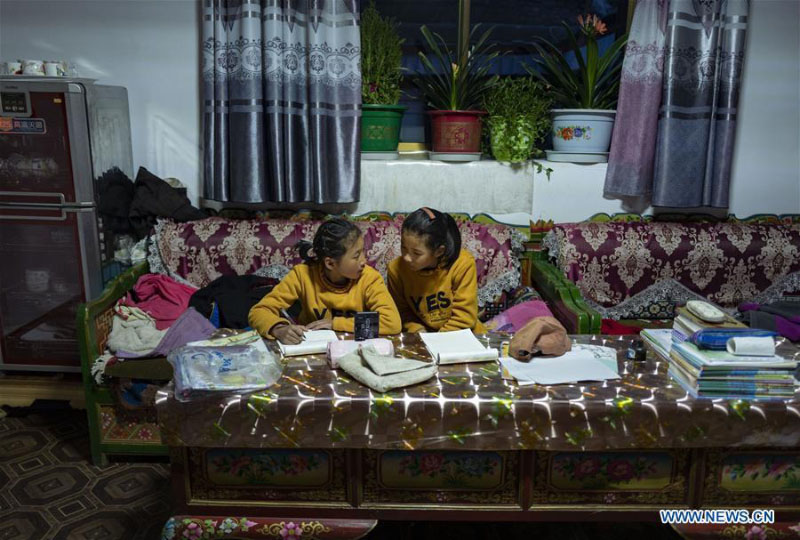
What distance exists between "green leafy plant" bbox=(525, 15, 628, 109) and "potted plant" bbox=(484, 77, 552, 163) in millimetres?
127

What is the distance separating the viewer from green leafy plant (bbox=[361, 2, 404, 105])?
3539 mm

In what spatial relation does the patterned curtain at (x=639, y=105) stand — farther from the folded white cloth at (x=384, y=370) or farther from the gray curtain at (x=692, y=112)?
the folded white cloth at (x=384, y=370)

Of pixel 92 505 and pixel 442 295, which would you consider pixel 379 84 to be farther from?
pixel 92 505

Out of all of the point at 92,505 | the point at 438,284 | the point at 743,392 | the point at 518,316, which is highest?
the point at 438,284

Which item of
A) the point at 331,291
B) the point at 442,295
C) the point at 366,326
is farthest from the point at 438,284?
the point at 366,326

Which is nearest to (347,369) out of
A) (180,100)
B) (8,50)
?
(180,100)

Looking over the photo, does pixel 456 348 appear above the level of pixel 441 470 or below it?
above

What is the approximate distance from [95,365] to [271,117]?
1.48 metres

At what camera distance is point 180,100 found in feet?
12.0

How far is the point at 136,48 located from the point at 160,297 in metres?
1.41

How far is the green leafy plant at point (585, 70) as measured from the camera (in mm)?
3535

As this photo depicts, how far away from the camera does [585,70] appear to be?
3.58 metres

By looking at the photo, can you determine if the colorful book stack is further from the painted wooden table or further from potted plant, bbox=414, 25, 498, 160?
potted plant, bbox=414, 25, 498, 160

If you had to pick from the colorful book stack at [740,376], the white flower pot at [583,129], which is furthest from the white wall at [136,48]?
the colorful book stack at [740,376]
